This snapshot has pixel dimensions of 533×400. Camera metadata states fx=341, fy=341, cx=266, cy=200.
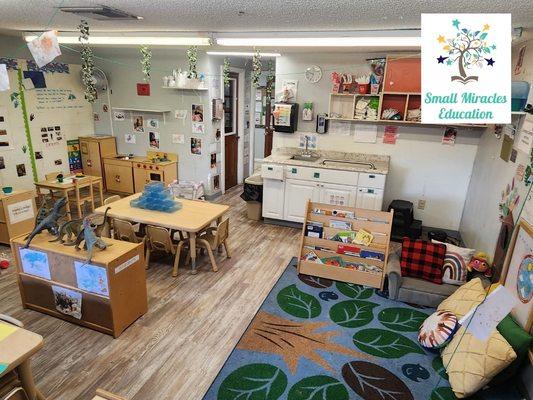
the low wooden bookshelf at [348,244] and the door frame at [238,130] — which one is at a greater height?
the door frame at [238,130]

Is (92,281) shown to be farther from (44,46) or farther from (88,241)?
(44,46)

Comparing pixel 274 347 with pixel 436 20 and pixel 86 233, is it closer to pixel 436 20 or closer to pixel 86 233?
pixel 86 233

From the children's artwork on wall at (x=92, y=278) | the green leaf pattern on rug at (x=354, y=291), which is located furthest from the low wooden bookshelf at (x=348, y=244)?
the children's artwork on wall at (x=92, y=278)

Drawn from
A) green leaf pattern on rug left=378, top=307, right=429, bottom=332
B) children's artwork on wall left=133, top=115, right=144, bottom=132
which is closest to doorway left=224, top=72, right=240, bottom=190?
children's artwork on wall left=133, top=115, right=144, bottom=132

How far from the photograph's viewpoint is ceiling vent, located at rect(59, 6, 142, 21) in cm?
269

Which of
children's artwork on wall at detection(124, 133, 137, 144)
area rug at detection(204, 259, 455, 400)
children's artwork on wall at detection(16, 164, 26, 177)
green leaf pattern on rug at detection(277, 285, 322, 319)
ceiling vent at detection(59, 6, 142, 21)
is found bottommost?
area rug at detection(204, 259, 455, 400)

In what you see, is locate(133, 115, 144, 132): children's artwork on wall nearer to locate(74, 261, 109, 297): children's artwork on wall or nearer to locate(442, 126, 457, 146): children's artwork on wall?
locate(74, 261, 109, 297): children's artwork on wall

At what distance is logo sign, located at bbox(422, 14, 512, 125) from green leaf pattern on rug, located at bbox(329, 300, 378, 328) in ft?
7.59

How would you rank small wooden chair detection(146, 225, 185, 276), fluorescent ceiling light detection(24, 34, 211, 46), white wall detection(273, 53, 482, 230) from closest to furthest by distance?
1. small wooden chair detection(146, 225, 185, 276)
2. fluorescent ceiling light detection(24, 34, 211, 46)
3. white wall detection(273, 53, 482, 230)

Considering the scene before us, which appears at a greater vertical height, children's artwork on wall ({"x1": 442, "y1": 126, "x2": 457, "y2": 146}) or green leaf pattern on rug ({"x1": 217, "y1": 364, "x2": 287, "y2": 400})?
children's artwork on wall ({"x1": 442, "y1": 126, "x2": 457, "y2": 146})

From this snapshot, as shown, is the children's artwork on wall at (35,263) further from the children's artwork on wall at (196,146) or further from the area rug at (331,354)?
the children's artwork on wall at (196,146)

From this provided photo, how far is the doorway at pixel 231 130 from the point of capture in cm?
653

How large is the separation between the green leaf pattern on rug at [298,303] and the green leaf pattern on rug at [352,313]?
0.17 metres

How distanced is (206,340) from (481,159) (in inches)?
161
